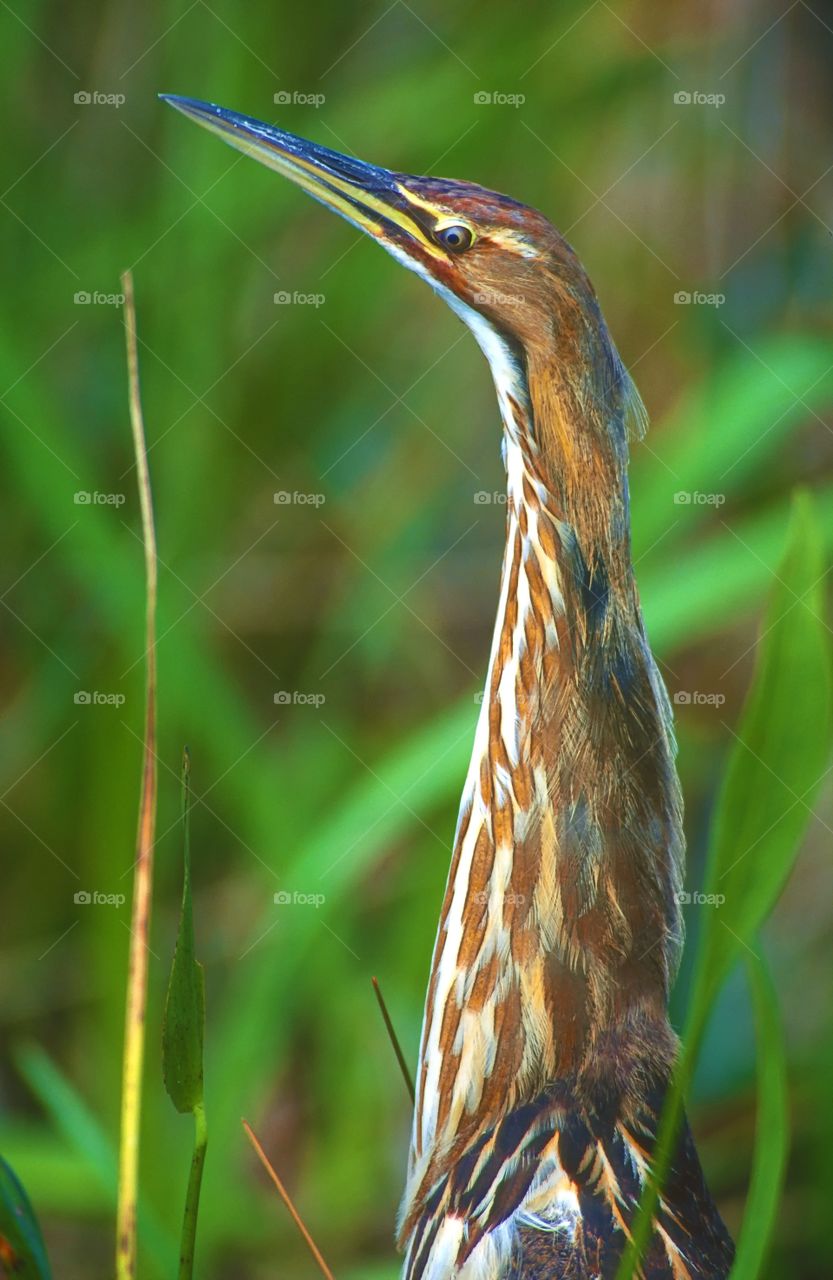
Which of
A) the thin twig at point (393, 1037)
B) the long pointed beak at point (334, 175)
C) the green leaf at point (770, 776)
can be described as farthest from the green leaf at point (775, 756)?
the long pointed beak at point (334, 175)

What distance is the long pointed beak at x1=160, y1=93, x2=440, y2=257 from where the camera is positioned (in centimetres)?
98

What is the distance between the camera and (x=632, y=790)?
3.16 feet

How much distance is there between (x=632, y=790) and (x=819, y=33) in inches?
52.0

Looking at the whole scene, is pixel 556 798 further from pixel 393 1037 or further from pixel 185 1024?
pixel 185 1024

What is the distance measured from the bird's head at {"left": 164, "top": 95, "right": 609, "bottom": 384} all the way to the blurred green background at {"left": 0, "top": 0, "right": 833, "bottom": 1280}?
54 centimetres

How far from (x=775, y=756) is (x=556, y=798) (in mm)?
364

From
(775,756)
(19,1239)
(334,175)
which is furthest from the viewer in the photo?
(334,175)

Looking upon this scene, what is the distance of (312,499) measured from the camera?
1.94m

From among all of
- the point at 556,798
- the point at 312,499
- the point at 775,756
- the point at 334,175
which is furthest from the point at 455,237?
the point at 312,499

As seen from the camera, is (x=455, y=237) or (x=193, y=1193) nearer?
(x=193, y=1193)

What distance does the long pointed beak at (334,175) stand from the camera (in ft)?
3.20

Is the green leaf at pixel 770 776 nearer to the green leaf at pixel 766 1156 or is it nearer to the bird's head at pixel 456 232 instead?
the green leaf at pixel 766 1156

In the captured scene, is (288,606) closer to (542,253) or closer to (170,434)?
(170,434)

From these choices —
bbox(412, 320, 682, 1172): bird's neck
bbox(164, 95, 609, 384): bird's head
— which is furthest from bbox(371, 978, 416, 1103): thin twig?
bbox(164, 95, 609, 384): bird's head
